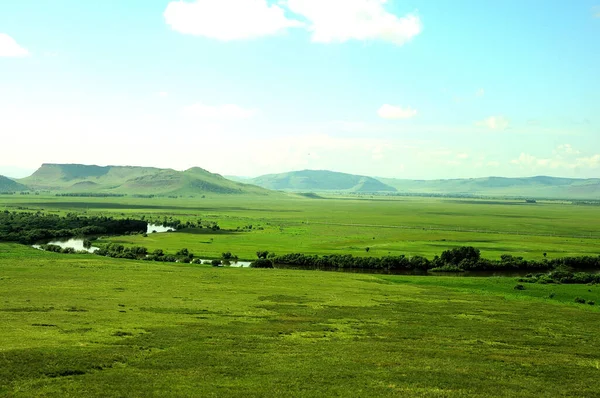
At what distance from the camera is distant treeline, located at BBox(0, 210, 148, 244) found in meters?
140

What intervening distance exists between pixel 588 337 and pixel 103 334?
4375cm

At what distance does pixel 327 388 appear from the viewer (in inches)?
1158

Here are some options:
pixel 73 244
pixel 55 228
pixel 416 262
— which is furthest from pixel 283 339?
pixel 55 228

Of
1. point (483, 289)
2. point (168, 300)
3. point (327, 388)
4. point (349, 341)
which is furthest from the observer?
point (483, 289)

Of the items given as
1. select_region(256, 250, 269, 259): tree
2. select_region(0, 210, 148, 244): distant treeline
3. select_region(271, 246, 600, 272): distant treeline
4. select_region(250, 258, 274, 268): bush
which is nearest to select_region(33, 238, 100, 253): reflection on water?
select_region(0, 210, 148, 244): distant treeline

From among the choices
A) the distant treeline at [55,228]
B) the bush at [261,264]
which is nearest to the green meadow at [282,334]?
the bush at [261,264]

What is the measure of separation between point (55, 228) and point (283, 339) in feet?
475

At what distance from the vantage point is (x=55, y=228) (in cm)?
16162

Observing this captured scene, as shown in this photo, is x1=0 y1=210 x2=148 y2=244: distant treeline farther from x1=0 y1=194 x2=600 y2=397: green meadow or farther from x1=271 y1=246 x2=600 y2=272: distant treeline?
x1=271 y1=246 x2=600 y2=272: distant treeline

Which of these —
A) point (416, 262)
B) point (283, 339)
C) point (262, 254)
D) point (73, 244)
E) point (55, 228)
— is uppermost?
point (283, 339)

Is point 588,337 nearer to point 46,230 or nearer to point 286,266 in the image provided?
point 286,266

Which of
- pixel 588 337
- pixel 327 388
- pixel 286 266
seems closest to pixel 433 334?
pixel 588 337

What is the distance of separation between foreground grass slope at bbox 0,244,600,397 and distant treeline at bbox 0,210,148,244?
7492 cm

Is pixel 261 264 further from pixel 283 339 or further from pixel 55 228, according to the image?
pixel 55 228
